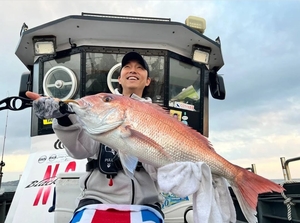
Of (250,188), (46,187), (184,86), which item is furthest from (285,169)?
(46,187)

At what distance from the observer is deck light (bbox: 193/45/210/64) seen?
570cm

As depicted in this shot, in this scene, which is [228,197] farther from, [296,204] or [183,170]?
[296,204]

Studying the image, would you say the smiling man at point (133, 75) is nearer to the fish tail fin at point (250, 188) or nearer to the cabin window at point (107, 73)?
the fish tail fin at point (250, 188)

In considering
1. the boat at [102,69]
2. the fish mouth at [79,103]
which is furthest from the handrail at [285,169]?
the fish mouth at [79,103]

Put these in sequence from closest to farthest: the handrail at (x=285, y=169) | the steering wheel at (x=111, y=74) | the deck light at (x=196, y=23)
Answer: the handrail at (x=285, y=169)
the steering wheel at (x=111, y=74)
the deck light at (x=196, y=23)

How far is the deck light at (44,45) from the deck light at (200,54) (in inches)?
90.7

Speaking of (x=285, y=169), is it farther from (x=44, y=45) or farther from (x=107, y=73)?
(x=44, y=45)

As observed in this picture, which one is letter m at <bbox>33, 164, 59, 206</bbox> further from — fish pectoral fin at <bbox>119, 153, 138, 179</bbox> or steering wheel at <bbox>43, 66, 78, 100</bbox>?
fish pectoral fin at <bbox>119, 153, 138, 179</bbox>

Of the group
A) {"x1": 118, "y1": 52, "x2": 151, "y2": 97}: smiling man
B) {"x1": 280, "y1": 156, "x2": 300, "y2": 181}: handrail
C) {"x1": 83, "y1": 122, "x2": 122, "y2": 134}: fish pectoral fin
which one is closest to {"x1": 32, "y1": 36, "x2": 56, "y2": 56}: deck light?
{"x1": 118, "y1": 52, "x2": 151, "y2": 97}: smiling man

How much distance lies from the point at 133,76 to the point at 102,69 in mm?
2456

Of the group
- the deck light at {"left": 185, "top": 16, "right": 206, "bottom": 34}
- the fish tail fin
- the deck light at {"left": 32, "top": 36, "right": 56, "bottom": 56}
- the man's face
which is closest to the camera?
the fish tail fin

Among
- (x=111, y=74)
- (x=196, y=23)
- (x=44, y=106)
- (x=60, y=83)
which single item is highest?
(x=196, y=23)

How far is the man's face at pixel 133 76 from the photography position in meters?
3.03

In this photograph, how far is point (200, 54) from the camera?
5.73 metres
